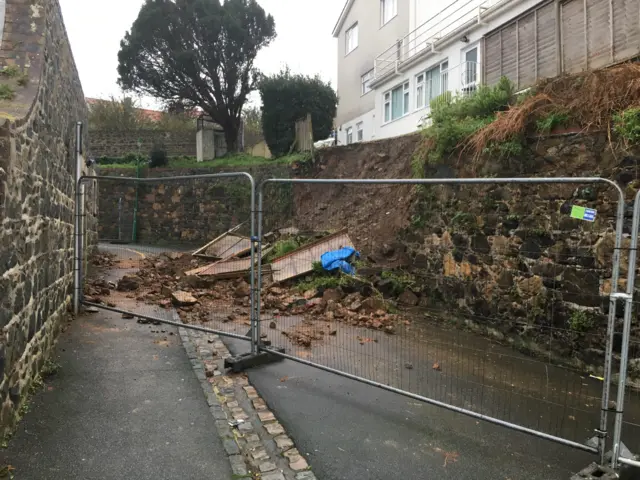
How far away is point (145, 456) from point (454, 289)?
5.54m

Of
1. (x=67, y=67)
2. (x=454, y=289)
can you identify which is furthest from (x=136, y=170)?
(x=454, y=289)

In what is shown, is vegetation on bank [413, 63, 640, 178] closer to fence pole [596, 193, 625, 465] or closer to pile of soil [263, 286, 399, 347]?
pile of soil [263, 286, 399, 347]

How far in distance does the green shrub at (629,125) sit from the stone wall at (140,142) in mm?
24705

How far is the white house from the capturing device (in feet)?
33.7

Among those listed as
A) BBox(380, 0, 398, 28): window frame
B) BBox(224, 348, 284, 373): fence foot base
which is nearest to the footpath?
BBox(224, 348, 284, 373): fence foot base

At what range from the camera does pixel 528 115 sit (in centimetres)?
735

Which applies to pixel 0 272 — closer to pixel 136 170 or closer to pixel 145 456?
pixel 145 456

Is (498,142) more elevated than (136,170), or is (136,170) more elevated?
(136,170)

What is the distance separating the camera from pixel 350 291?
29.5ft

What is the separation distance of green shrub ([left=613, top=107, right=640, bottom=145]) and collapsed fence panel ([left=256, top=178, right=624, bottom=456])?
2.05 feet

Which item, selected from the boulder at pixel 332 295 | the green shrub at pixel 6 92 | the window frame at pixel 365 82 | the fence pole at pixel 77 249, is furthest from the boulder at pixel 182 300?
the window frame at pixel 365 82

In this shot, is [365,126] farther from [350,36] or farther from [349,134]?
[350,36]

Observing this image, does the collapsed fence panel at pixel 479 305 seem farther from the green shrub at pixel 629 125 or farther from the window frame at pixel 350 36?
the window frame at pixel 350 36

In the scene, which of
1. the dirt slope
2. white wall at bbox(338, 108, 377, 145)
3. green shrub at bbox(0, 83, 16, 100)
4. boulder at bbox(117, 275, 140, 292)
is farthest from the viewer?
white wall at bbox(338, 108, 377, 145)
